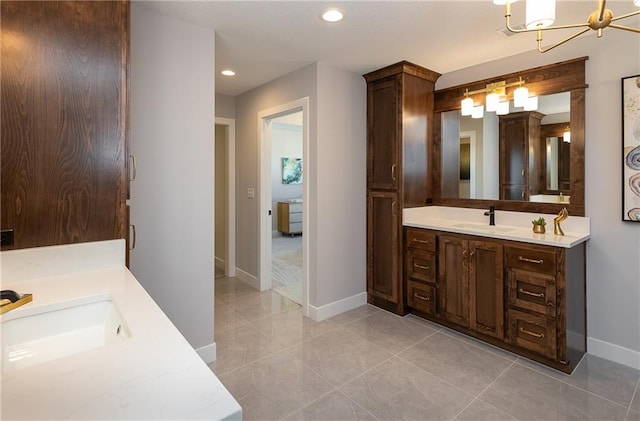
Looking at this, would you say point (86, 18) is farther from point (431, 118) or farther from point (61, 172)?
point (431, 118)

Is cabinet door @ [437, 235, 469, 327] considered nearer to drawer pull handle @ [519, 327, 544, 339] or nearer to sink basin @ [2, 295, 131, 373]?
drawer pull handle @ [519, 327, 544, 339]

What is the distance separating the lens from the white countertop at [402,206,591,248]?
2.48 meters

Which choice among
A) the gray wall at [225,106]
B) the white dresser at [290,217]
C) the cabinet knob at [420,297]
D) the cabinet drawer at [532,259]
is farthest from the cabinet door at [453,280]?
the white dresser at [290,217]

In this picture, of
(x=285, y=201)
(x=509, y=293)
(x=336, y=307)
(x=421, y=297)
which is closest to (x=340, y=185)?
(x=336, y=307)

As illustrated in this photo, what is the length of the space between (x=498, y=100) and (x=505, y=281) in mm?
1581

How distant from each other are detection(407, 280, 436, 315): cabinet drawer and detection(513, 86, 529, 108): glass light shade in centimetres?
175

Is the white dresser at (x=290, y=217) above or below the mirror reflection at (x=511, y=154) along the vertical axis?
below

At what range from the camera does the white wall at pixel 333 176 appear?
10.6 ft

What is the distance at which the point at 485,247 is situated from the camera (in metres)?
2.71

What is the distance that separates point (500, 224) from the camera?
123 inches

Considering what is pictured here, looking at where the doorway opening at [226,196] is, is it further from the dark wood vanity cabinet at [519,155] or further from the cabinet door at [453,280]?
the dark wood vanity cabinet at [519,155]

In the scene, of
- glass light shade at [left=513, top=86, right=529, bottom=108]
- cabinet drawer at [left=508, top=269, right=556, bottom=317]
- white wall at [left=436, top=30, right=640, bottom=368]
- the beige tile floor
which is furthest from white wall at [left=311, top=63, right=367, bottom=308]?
white wall at [left=436, top=30, right=640, bottom=368]

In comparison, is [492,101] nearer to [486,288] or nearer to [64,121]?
[486,288]

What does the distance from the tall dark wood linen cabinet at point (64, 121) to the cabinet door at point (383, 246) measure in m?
2.38
